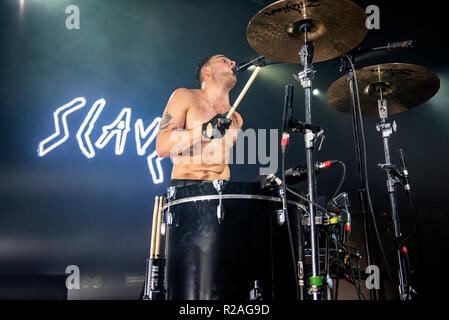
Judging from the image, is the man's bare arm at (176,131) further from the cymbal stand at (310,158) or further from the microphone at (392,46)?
the microphone at (392,46)

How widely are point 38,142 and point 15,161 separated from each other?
261mm

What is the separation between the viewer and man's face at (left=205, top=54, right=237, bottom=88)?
384cm

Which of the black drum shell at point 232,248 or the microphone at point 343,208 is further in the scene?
the microphone at point 343,208

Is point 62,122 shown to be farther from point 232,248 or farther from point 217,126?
point 232,248

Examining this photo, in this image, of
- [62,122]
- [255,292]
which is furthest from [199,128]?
[62,122]

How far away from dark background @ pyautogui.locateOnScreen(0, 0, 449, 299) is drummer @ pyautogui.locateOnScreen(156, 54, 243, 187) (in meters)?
0.24

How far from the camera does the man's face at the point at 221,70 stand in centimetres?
384

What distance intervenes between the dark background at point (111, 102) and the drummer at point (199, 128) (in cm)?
24

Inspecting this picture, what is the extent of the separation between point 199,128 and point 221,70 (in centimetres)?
156

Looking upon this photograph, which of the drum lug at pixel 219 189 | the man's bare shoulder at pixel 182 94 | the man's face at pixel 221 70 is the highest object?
the man's face at pixel 221 70

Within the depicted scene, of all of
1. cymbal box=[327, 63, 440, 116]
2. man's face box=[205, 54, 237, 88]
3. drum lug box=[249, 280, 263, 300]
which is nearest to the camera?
drum lug box=[249, 280, 263, 300]

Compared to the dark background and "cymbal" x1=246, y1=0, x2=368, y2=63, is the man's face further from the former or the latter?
"cymbal" x1=246, y1=0, x2=368, y2=63

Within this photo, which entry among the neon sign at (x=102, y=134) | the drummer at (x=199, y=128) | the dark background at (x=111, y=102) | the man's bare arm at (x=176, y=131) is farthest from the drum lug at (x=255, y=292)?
the neon sign at (x=102, y=134)

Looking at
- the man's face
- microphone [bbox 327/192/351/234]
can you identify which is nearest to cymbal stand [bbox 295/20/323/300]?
microphone [bbox 327/192/351/234]
